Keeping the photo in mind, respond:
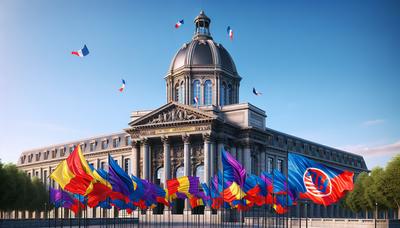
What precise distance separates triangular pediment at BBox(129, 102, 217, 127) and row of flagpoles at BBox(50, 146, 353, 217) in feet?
61.4

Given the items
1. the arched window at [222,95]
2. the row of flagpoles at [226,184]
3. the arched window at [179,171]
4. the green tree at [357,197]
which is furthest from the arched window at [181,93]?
the green tree at [357,197]

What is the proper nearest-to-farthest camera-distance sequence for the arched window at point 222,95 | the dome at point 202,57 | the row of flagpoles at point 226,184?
the row of flagpoles at point 226,184
the arched window at point 222,95
the dome at point 202,57

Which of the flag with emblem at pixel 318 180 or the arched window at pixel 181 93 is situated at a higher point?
the arched window at pixel 181 93

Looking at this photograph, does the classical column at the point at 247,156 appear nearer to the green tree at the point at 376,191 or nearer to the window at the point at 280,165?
the green tree at the point at 376,191

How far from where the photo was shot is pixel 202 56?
349 feet

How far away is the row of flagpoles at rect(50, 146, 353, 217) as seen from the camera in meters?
38.7

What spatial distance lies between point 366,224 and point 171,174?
129ft

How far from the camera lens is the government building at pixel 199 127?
93500 mm

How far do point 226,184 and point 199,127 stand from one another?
110 feet

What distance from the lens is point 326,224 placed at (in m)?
72.2

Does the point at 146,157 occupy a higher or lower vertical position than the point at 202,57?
lower

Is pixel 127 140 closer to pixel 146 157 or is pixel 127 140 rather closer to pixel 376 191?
pixel 146 157

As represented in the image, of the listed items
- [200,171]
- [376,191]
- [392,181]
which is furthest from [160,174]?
[392,181]

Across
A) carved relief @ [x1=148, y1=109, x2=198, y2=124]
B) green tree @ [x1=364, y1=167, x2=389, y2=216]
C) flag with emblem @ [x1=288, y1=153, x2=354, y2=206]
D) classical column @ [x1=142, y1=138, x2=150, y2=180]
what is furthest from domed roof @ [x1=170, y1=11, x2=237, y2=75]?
flag with emblem @ [x1=288, y1=153, x2=354, y2=206]
